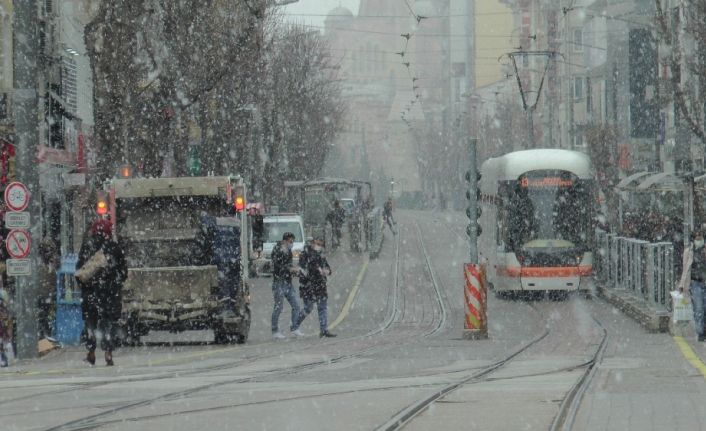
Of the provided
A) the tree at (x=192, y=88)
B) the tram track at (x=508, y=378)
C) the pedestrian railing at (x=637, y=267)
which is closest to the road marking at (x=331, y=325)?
the tram track at (x=508, y=378)

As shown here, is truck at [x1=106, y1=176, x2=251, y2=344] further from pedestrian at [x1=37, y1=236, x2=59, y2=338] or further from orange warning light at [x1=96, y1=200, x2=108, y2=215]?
pedestrian at [x1=37, y1=236, x2=59, y2=338]

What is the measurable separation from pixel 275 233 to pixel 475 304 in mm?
24852

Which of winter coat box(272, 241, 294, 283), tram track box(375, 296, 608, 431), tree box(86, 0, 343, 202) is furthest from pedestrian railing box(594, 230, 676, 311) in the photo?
tree box(86, 0, 343, 202)

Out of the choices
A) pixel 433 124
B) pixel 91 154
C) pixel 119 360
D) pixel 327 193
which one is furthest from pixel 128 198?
pixel 433 124

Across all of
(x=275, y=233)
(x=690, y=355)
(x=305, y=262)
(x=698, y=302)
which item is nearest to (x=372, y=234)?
(x=275, y=233)

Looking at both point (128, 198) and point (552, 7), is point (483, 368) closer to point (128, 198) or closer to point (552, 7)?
point (128, 198)

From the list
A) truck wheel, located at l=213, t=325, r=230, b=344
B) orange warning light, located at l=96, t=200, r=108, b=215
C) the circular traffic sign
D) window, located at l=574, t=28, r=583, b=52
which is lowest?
truck wheel, located at l=213, t=325, r=230, b=344

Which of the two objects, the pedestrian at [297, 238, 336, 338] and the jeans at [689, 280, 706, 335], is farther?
the pedestrian at [297, 238, 336, 338]

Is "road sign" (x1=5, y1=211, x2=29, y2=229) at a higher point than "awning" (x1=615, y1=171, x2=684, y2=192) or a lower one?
lower

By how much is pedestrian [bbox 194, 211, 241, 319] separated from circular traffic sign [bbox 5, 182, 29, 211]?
143 inches

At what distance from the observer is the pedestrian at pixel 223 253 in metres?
23.1

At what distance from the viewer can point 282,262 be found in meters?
25.0

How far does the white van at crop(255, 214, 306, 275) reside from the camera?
47.5 metres

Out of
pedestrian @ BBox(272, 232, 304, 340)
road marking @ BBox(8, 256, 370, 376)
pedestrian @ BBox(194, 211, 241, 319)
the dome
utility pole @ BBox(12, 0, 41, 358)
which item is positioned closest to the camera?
road marking @ BBox(8, 256, 370, 376)
